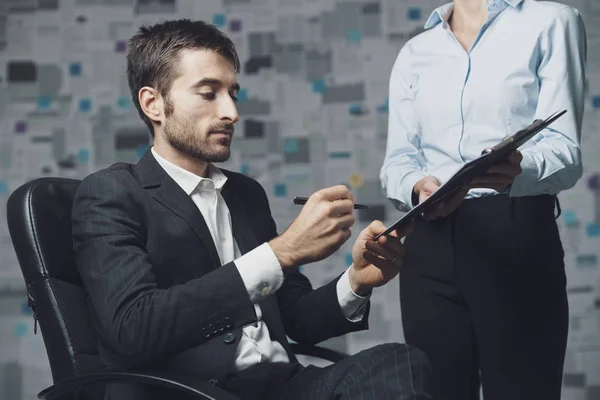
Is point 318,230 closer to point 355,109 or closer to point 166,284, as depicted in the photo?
point 166,284

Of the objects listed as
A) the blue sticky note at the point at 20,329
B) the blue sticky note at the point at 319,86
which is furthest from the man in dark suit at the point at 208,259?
the blue sticky note at the point at 20,329

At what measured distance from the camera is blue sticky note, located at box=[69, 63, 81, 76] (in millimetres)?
3418

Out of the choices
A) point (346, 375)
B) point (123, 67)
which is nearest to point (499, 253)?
point (346, 375)

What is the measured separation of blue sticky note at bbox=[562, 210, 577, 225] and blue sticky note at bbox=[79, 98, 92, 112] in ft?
6.86

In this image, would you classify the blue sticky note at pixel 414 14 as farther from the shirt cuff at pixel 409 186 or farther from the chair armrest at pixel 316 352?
the chair armrest at pixel 316 352

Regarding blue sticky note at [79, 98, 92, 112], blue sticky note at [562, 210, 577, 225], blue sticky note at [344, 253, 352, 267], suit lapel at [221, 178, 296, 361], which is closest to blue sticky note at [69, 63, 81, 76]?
blue sticky note at [79, 98, 92, 112]

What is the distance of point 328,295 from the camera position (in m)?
1.78

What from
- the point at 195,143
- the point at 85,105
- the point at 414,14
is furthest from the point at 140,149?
the point at 195,143

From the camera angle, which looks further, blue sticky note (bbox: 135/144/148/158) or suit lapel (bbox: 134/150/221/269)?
blue sticky note (bbox: 135/144/148/158)

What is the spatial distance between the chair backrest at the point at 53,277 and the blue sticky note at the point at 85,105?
69.3 inches

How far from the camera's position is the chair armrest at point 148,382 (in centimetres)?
132

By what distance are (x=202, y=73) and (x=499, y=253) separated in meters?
0.83

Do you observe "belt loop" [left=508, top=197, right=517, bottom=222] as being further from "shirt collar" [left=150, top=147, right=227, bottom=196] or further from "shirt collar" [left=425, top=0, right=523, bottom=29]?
"shirt collar" [left=150, top=147, right=227, bottom=196]

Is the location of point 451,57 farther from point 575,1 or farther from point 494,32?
point 575,1
